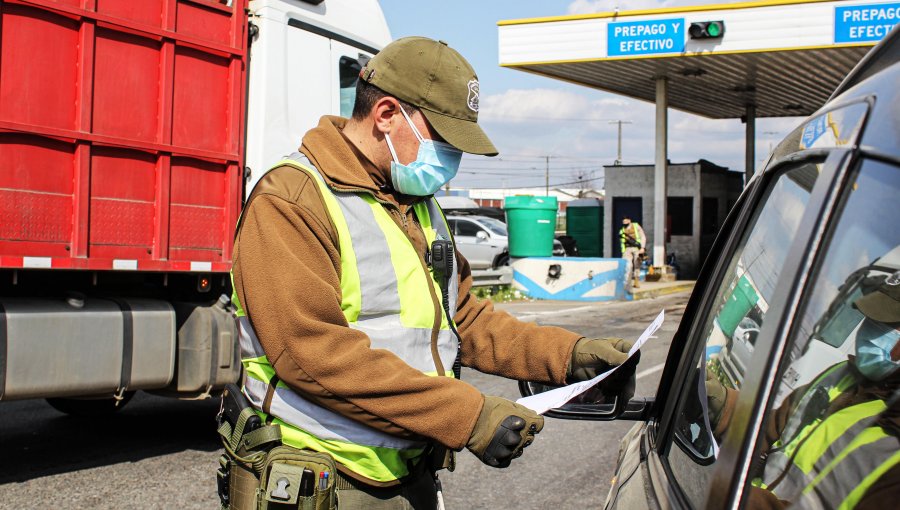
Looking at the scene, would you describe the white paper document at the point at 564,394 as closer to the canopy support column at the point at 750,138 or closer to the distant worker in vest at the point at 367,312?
the distant worker in vest at the point at 367,312

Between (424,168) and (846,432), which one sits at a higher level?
(424,168)

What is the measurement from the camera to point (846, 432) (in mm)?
1226

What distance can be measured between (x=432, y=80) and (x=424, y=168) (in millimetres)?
234

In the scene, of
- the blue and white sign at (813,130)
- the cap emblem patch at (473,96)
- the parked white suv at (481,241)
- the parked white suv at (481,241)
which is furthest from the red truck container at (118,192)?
the parked white suv at (481,241)

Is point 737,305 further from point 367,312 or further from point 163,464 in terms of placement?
point 163,464

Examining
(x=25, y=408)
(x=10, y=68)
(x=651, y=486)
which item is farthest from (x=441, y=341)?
(x=25, y=408)

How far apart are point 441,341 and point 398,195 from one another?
15.8 inches

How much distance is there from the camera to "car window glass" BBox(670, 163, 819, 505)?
4.71 feet

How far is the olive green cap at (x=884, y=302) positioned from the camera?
1297 mm

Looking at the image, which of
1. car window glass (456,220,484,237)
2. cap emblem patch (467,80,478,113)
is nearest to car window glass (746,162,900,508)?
cap emblem patch (467,80,478,113)

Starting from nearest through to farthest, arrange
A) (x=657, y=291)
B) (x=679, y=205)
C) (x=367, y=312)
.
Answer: (x=367, y=312) → (x=657, y=291) → (x=679, y=205)

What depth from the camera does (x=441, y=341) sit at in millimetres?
2104

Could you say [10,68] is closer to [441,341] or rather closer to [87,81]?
[87,81]

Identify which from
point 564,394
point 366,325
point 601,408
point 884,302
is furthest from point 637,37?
point 884,302
